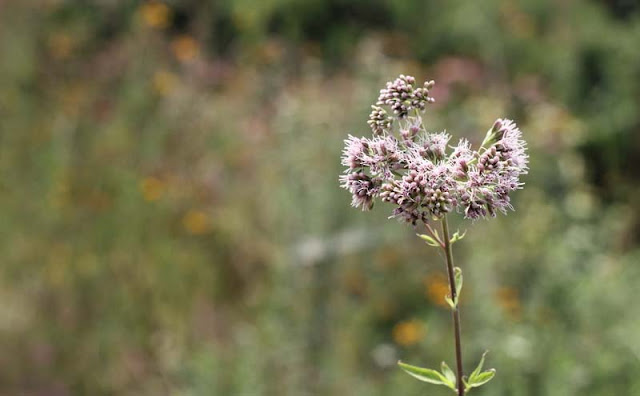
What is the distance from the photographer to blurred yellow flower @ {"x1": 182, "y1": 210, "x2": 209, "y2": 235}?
4254 millimetres

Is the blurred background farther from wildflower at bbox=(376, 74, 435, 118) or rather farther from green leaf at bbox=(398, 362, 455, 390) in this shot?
wildflower at bbox=(376, 74, 435, 118)

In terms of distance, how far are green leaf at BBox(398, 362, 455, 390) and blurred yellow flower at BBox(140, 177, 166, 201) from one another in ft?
10.7

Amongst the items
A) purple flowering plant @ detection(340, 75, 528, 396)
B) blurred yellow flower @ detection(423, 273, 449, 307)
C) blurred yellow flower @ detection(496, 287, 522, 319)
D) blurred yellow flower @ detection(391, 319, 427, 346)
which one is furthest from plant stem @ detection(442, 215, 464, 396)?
blurred yellow flower @ detection(496, 287, 522, 319)

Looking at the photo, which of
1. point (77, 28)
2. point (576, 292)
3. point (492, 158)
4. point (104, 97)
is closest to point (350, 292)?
point (576, 292)

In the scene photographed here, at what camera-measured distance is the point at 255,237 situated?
448 cm

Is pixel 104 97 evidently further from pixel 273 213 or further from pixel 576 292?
pixel 576 292

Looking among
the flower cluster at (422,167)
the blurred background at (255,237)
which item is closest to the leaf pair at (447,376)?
the flower cluster at (422,167)

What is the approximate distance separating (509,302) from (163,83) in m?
2.82

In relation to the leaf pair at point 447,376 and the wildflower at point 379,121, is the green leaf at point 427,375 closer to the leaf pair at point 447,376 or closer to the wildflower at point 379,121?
the leaf pair at point 447,376

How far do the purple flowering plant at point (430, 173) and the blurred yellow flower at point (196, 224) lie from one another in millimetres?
3104

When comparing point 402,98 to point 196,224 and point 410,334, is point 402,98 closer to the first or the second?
point 410,334

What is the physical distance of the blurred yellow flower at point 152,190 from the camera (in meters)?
4.36

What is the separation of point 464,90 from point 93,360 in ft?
12.4

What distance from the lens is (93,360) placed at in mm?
3605
